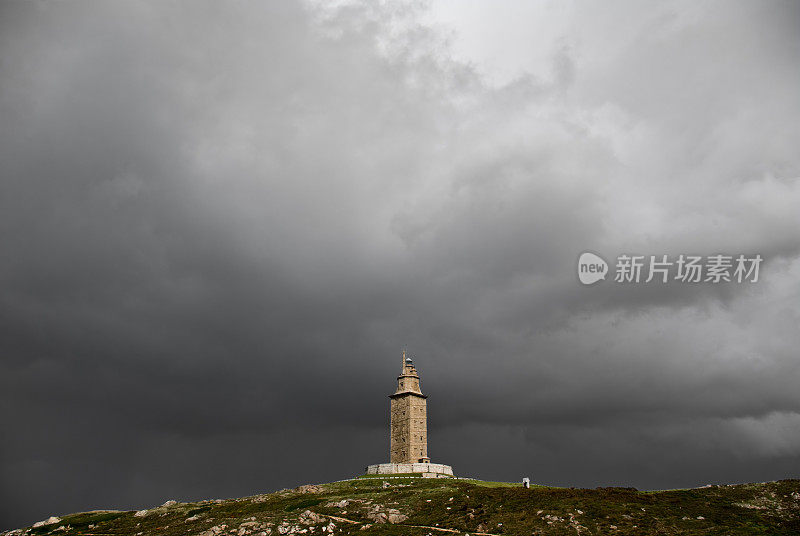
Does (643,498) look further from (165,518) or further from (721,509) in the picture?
(165,518)

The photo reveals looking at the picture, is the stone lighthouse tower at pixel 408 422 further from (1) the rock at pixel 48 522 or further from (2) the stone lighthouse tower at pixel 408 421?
(1) the rock at pixel 48 522

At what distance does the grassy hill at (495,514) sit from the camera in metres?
42.9

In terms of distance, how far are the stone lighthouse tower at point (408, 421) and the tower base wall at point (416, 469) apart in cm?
853

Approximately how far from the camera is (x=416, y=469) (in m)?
92.5

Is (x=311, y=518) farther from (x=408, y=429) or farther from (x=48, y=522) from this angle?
(x=408, y=429)

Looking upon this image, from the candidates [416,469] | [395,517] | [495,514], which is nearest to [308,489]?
[416,469]

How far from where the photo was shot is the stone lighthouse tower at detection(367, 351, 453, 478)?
104250 mm

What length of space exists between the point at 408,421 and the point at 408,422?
0.20 metres

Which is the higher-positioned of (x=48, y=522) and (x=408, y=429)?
(x=408, y=429)

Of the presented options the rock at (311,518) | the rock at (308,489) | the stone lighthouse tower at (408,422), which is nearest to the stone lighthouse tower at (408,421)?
the stone lighthouse tower at (408,422)

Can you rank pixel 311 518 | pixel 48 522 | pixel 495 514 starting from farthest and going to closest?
pixel 48 522 < pixel 311 518 < pixel 495 514

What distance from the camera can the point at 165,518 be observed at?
65188 mm

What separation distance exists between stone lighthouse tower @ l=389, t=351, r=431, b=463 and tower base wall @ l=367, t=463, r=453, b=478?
8530 millimetres

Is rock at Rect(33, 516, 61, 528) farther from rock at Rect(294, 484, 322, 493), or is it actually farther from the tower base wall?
the tower base wall
